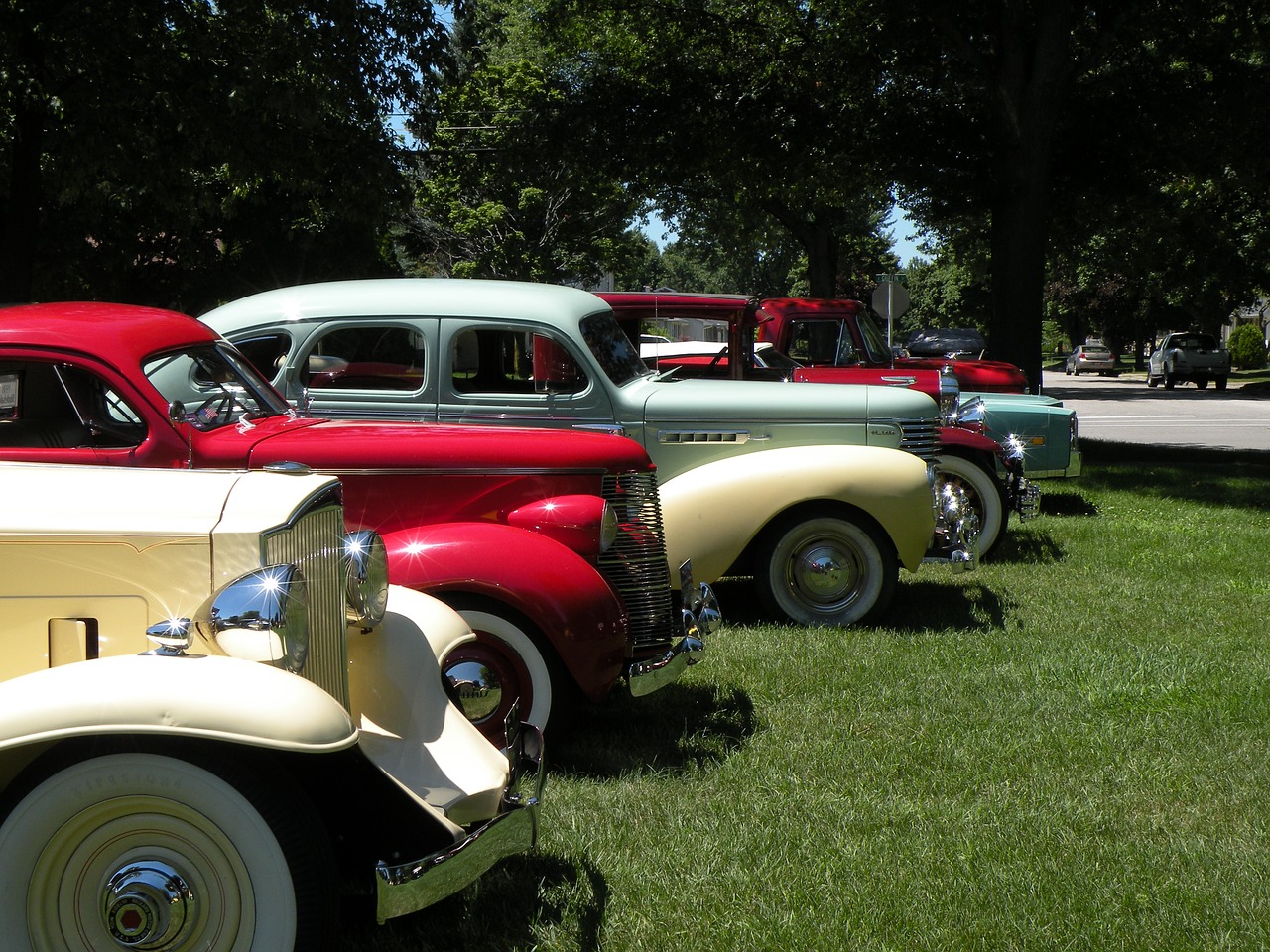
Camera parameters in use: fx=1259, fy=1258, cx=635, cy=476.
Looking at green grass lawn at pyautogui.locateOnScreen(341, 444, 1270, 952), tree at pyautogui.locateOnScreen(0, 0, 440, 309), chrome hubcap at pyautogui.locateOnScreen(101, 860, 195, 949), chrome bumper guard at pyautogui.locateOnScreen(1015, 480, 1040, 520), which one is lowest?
green grass lawn at pyautogui.locateOnScreen(341, 444, 1270, 952)

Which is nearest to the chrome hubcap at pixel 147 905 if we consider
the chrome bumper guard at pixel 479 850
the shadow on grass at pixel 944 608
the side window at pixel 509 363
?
the chrome bumper guard at pixel 479 850

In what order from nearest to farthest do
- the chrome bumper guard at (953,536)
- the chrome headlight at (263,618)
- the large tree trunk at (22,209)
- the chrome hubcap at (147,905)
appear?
the chrome hubcap at (147,905)
the chrome headlight at (263,618)
the chrome bumper guard at (953,536)
the large tree trunk at (22,209)

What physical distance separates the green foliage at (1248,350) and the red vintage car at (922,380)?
43827 mm

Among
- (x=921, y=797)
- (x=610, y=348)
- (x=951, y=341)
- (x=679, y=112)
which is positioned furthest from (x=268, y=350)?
(x=951, y=341)

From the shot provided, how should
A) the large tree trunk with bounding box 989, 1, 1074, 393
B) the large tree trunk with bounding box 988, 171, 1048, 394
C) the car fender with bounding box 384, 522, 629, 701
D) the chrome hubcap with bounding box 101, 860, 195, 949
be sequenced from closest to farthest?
the chrome hubcap with bounding box 101, 860, 195, 949 → the car fender with bounding box 384, 522, 629, 701 → the large tree trunk with bounding box 989, 1, 1074, 393 → the large tree trunk with bounding box 988, 171, 1048, 394

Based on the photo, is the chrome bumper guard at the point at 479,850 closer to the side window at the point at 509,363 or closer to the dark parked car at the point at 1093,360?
the side window at the point at 509,363

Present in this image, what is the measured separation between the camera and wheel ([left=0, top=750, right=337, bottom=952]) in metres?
2.81

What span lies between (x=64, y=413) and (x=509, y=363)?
99.0 inches

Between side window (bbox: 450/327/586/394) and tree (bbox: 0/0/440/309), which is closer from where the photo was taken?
side window (bbox: 450/327/586/394)

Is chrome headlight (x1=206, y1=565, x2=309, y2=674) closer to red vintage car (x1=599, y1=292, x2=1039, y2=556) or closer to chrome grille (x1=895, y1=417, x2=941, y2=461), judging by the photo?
chrome grille (x1=895, y1=417, x2=941, y2=461)

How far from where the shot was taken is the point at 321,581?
11.4ft

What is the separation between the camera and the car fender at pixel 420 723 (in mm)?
3377

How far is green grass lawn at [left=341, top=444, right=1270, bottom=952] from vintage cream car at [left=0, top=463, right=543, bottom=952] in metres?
0.50

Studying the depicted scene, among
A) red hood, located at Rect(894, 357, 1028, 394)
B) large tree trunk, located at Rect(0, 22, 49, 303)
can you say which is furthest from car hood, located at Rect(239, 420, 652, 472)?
large tree trunk, located at Rect(0, 22, 49, 303)
